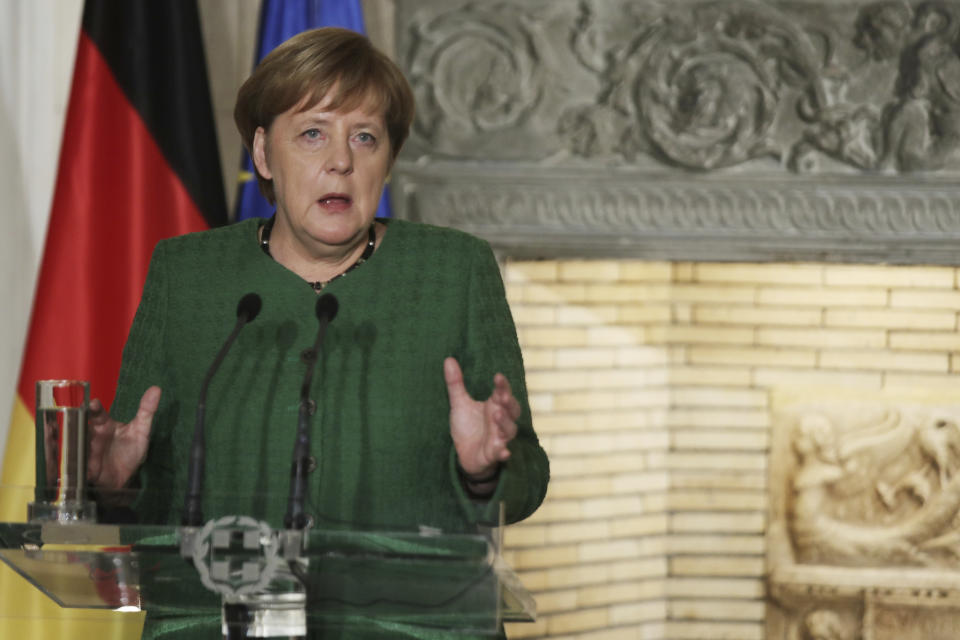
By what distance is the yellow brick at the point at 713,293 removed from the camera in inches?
155

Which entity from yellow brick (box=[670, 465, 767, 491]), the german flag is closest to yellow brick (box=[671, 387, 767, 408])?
yellow brick (box=[670, 465, 767, 491])

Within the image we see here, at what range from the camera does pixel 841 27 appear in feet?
11.3

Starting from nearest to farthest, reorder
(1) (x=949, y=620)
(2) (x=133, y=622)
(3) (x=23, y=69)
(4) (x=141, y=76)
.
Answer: (2) (x=133, y=622)
(4) (x=141, y=76)
(3) (x=23, y=69)
(1) (x=949, y=620)

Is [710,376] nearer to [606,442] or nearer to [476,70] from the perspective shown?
[606,442]

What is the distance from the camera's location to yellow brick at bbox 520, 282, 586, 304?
3.77 metres

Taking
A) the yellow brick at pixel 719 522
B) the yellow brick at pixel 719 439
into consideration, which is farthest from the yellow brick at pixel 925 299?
the yellow brick at pixel 719 522

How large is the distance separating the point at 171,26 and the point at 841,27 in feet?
6.13

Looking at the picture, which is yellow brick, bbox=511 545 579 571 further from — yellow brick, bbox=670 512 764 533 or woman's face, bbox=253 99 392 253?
woman's face, bbox=253 99 392 253

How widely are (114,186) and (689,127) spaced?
1.61 meters

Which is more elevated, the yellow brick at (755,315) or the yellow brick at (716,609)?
the yellow brick at (755,315)

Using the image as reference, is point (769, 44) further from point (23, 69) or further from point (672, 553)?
point (23, 69)

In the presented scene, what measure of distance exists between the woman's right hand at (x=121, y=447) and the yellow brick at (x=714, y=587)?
2.87 m

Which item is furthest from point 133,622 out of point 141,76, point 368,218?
point 141,76

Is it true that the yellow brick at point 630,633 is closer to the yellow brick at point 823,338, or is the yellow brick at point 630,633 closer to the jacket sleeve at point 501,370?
the yellow brick at point 823,338
